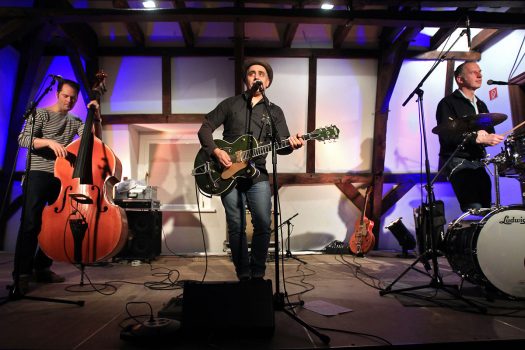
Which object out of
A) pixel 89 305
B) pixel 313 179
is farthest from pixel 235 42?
pixel 89 305

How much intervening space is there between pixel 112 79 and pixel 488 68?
6.25m

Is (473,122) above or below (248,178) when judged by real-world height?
above

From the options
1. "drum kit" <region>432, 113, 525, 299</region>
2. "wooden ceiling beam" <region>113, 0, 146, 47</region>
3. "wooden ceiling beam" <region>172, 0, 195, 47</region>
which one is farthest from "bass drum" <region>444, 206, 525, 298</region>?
"wooden ceiling beam" <region>113, 0, 146, 47</region>

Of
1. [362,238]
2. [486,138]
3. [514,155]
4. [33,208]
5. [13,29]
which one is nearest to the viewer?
[514,155]

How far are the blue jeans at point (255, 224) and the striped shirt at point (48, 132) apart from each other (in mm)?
1679

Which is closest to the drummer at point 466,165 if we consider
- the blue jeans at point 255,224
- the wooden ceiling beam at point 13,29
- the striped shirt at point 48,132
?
the blue jeans at point 255,224

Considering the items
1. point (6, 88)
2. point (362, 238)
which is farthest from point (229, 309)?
point (6, 88)

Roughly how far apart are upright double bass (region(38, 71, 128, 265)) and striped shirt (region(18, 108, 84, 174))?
47cm

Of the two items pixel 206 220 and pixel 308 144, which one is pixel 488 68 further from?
pixel 206 220

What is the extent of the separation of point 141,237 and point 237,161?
2708 millimetres

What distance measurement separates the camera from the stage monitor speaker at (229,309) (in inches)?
71.1

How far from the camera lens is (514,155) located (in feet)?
9.20

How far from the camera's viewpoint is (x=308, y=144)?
604cm

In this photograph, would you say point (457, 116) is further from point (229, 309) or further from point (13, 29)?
point (13, 29)
